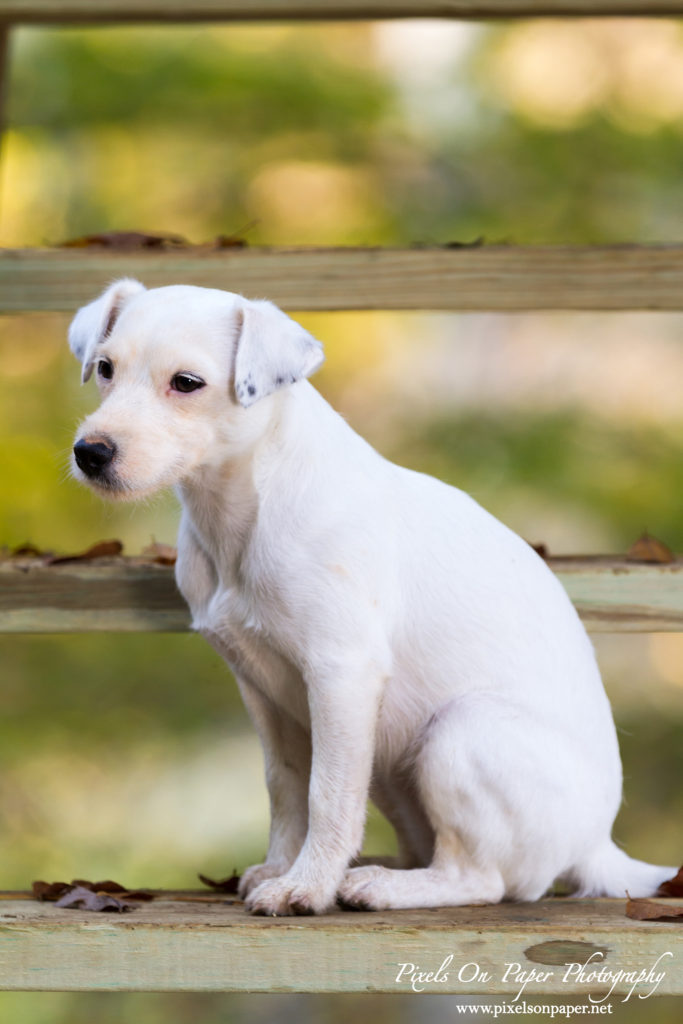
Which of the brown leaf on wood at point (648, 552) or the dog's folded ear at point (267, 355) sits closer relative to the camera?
the dog's folded ear at point (267, 355)

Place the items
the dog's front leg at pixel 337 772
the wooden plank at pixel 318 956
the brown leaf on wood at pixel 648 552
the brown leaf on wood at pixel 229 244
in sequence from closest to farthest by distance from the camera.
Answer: the wooden plank at pixel 318 956
the dog's front leg at pixel 337 772
the brown leaf on wood at pixel 648 552
the brown leaf on wood at pixel 229 244

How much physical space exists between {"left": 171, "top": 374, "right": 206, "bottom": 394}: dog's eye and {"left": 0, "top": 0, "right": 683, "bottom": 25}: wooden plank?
1.12 m

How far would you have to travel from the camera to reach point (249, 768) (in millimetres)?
6148

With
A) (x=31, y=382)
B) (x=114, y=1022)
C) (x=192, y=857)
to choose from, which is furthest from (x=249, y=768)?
(x=31, y=382)

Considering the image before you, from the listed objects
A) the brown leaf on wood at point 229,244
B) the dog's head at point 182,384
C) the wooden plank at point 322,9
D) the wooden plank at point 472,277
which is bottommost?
the dog's head at point 182,384

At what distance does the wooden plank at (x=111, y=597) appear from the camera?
2518 millimetres

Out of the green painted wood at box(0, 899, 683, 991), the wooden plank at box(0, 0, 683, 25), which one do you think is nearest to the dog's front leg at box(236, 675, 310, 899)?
the green painted wood at box(0, 899, 683, 991)

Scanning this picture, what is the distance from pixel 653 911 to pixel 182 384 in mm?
1229

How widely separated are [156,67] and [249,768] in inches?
156

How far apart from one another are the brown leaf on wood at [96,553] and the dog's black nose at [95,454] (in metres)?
0.66

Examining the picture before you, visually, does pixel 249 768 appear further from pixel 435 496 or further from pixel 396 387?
pixel 435 496

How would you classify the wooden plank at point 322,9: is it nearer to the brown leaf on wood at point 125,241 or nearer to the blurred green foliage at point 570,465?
the brown leaf on wood at point 125,241

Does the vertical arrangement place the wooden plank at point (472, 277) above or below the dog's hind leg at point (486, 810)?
above

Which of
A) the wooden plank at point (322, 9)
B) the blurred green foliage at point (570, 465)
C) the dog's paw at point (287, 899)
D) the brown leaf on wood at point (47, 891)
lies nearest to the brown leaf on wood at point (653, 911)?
the dog's paw at point (287, 899)
